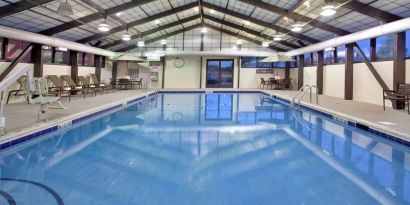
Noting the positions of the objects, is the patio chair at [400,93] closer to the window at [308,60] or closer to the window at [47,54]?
the window at [308,60]

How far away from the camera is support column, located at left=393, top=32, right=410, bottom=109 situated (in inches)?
327

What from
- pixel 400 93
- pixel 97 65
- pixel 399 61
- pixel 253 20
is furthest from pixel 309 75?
pixel 97 65

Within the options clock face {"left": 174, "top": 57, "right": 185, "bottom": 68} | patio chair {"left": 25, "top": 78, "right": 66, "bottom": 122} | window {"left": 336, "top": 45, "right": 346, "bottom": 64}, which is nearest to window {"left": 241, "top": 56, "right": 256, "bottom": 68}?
clock face {"left": 174, "top": 57, "right": 185, "bottom": 68}

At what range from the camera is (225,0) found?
11953 millimetres

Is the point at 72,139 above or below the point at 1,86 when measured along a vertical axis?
below

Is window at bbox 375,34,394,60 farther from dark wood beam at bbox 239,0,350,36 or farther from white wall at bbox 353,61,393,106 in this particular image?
dark wood beam at bbox 239,0,350,36

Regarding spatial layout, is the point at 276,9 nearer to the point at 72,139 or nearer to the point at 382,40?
the point at 382,40

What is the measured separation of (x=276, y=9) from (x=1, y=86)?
8.71 m

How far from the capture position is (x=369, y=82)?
33.7 feet

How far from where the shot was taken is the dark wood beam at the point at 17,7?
→ 24.1ft

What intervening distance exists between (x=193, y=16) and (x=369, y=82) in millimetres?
9269

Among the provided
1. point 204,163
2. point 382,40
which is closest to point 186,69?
point 382,40

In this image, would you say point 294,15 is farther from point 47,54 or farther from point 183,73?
point 183,73

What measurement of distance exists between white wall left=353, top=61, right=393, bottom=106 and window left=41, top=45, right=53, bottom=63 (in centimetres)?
1136
